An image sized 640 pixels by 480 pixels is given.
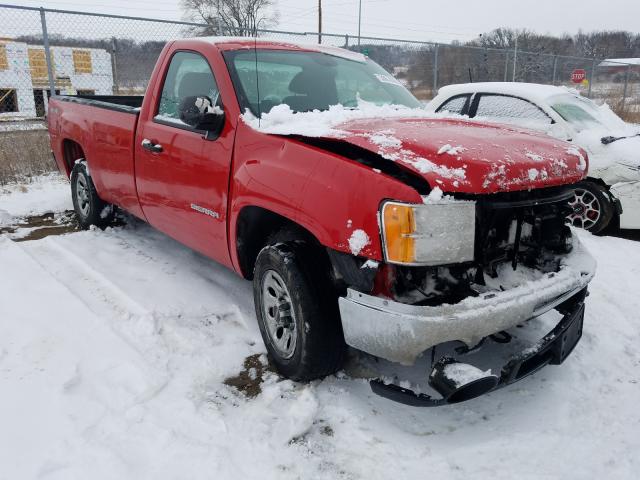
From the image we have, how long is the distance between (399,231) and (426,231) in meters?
0.12

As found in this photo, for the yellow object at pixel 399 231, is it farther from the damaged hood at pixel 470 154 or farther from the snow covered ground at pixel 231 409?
the snow covered ground at pixel 231 409

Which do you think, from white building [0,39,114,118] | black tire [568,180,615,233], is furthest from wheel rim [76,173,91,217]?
white building [0,39,114,118]

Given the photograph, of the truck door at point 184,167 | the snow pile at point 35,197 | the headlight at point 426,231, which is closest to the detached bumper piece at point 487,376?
the headlight at point 426,231

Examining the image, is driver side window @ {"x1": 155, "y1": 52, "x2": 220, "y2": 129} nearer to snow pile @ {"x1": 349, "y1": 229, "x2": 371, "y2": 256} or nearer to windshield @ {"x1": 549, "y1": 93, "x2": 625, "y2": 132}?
snow pile @ {"x1": 349, "y1": 229, "x2": 371, "y2": 256}

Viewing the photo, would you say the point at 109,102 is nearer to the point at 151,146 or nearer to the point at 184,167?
the point at 151,146

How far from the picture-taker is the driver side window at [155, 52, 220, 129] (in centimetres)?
352

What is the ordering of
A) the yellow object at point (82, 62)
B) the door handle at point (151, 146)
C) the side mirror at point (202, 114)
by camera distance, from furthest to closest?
the yellow object at point (82, 62)
the door handle at point (151, 146)
the side mirror at point (202, 114)

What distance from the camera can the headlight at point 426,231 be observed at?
217 centimetres

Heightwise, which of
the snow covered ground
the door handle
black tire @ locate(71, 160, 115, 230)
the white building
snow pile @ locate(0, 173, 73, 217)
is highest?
the white building

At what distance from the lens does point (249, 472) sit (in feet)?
7.27

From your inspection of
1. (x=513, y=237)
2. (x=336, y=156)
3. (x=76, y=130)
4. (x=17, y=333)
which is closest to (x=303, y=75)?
(x=336, y=156)

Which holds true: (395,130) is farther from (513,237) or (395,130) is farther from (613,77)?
(613,77)

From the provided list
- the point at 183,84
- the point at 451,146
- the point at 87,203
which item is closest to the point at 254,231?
the point at 451,146

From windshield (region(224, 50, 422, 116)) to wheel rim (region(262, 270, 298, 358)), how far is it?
103 cm
